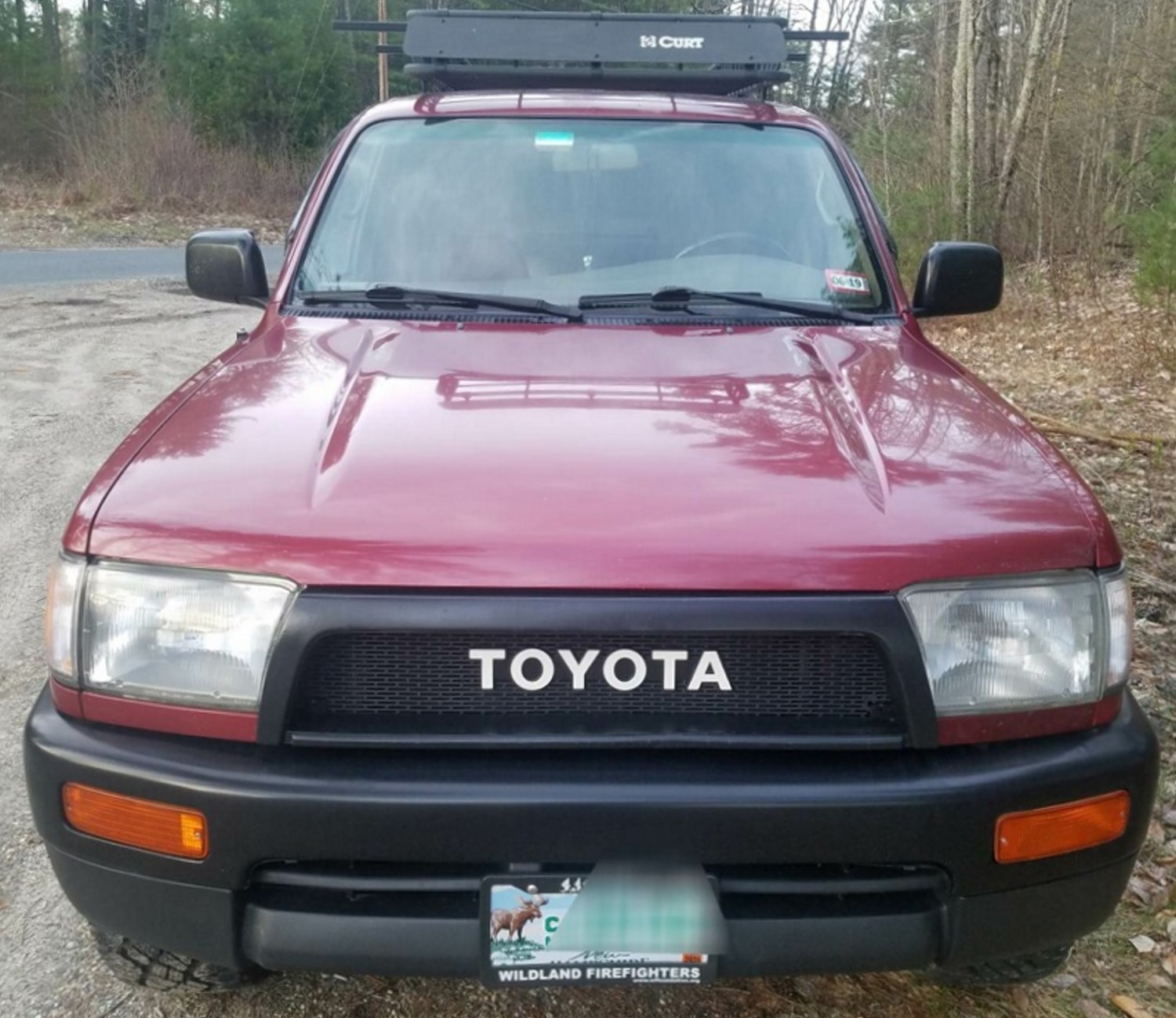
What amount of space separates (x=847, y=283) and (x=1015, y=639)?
148cm

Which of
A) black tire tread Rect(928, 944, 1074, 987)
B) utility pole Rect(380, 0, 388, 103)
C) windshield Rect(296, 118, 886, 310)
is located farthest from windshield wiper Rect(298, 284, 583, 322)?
utility pole Rect(380, 0, 388, 103)

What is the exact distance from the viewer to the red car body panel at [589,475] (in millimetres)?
1872

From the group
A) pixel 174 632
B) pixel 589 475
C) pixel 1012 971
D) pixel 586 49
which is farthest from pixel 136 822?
pixel 586 49

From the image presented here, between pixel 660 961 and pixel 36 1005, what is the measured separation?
4.67 ft

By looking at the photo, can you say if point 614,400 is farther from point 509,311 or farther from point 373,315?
point 373,315

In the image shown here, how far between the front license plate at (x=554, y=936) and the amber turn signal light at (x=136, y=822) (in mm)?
474

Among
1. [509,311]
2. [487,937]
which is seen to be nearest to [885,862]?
[487,937]

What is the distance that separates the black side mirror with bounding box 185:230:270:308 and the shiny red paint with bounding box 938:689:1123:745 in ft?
7.53

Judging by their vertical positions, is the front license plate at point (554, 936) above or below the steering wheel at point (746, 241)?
below

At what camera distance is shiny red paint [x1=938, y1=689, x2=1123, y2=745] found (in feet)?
6.38

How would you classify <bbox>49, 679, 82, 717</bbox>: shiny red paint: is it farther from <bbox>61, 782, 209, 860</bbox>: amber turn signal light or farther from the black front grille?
the black front grille

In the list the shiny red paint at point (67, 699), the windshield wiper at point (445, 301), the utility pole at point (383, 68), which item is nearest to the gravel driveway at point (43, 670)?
the shiny red paint at point (67, 699)

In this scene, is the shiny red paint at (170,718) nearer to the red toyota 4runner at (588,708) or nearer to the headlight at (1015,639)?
the red toyota 4runner at (588,708)

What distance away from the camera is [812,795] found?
1.87m
